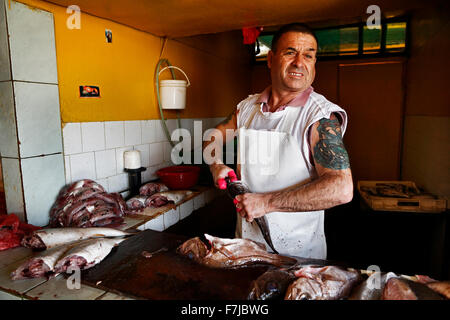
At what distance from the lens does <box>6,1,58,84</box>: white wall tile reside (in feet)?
7.06

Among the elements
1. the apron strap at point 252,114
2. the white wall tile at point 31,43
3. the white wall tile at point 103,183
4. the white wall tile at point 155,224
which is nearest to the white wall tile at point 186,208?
the white wall tile at point 155,224

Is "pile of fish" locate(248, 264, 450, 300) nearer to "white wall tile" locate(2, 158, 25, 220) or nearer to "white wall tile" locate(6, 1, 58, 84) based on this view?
"white wall tile" locate(2, 158, 25, 220)

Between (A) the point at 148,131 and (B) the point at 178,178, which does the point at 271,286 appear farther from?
(A) the point at 148,131

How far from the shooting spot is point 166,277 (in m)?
1.50

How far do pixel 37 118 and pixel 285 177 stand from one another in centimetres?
189

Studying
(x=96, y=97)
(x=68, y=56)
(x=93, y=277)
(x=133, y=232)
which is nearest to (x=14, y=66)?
(x=68, y=56)

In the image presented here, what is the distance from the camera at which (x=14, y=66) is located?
7.09 feet

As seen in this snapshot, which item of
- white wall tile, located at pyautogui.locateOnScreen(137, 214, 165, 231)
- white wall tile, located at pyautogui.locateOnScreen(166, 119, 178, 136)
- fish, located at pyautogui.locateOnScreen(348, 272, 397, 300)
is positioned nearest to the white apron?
fish, located at pyautogui.locateOnScreen(348, 272, 397, 300)

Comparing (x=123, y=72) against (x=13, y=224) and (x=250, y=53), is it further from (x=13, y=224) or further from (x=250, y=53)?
(x=250, y=53)

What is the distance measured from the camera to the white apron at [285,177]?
1.96 metres

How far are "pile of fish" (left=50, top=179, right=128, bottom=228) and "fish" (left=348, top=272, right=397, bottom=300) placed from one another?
1.85 metres

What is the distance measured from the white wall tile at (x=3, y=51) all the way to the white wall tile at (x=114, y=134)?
90cm

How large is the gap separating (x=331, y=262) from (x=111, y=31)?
2773mm

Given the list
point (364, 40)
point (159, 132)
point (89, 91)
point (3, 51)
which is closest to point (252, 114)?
point (89, 91)
